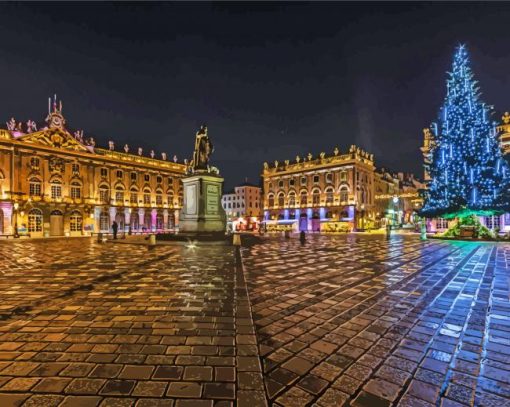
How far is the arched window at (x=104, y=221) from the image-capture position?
165 feet

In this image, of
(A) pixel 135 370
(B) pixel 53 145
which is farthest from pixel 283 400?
(B) pixel 53 145

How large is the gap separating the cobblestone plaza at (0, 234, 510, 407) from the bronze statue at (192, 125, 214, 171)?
13.2m

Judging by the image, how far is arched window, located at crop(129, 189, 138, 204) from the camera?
54906mm

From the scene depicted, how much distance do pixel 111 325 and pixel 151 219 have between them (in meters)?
56.5

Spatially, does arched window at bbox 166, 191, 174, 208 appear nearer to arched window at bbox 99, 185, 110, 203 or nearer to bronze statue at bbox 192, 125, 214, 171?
arched window at bbox 99, 185, 110, 203

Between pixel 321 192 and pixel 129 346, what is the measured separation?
201 ft

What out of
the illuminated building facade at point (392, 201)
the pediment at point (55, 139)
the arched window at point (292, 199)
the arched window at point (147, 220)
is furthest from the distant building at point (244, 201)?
the pediment at point (55, 139)

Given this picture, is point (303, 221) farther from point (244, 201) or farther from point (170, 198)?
Answer: point (244, 201)

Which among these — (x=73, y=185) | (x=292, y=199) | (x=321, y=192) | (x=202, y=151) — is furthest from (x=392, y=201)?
(x=73, y=185)

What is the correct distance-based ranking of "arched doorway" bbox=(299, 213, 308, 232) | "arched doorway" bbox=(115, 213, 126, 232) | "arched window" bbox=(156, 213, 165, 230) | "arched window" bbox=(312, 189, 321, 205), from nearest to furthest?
"arched doorway" bbox=(115, 213, 126, 232), "arched window" bbox=(156, 213, 165, 230), "arched window" bbox=(312, 189, 321, 205), "arched doorway" bbox=(299, 213, 308, 232)

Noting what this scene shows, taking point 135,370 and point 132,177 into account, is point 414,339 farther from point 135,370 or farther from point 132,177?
point 132,177

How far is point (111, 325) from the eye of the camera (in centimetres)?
430

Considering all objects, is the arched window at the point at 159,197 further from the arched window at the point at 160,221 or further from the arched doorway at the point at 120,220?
the arched doorway at the point at 120,220

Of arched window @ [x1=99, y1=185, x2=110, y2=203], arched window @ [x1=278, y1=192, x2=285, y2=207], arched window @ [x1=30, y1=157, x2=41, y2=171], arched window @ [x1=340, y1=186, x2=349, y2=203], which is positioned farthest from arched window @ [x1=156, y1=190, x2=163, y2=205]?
arched window @ [x1=340, y1=186, x2=349, y2=203]
